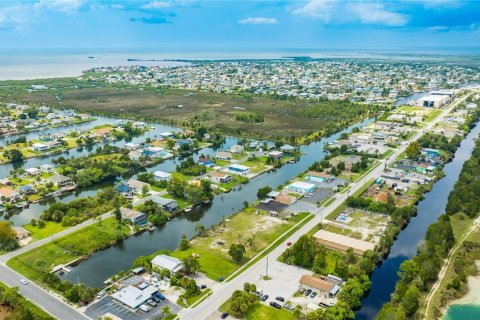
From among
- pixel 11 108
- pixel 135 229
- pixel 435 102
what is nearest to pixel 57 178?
pixel 135 229

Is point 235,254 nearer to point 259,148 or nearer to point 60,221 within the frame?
point 60,221

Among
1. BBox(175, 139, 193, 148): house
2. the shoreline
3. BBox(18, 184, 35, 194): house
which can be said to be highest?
BBox(175, 139, 193, 148): house

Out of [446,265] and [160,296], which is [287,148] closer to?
[446,265]

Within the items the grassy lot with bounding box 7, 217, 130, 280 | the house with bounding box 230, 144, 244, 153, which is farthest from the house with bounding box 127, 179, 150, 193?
the house with bounding box 230, 144, 244, 153

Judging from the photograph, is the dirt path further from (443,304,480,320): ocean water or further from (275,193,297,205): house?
(275,193,297,205): house

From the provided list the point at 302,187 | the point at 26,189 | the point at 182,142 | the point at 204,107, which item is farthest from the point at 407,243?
the point at 204,107
